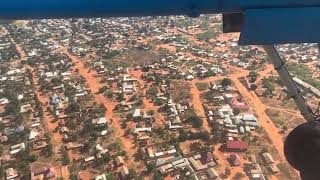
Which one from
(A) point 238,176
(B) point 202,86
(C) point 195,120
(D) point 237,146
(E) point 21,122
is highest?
(B) point 202,86

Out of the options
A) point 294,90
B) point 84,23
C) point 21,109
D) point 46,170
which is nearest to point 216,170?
point 46,170

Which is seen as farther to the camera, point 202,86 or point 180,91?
point 202,86

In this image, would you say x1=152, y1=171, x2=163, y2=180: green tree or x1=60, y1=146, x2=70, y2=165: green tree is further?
x1=60, y1=146, x2=70, y2=165: green tree

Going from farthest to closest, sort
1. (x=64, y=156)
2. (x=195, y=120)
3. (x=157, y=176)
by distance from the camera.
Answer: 1. (x=195, y=120)
2. (x=64, y=156)
3. (x=157, y=176)

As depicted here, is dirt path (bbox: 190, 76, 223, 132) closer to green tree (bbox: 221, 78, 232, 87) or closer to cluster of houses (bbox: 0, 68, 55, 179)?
green tree (bbox: 221, 78, 232, 87)

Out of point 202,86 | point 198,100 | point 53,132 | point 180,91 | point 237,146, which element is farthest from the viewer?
point 202,86

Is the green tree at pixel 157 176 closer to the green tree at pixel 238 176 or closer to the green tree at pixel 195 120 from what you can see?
the green tree at pixel 238 176

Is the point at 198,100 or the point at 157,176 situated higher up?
the point at 198,100

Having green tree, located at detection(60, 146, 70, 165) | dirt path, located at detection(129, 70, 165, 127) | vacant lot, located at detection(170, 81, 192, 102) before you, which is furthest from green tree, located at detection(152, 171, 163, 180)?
vacant lot, located at detection(170, 81, 192, 102)

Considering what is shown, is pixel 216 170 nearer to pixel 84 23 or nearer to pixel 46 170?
pixel 46 170

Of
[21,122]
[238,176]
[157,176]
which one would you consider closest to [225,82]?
[238,176]

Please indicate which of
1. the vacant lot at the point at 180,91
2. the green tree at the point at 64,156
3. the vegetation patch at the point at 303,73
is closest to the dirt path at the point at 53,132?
the green tree at the point at 64,156

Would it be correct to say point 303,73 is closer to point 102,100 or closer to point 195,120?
point 195,120
